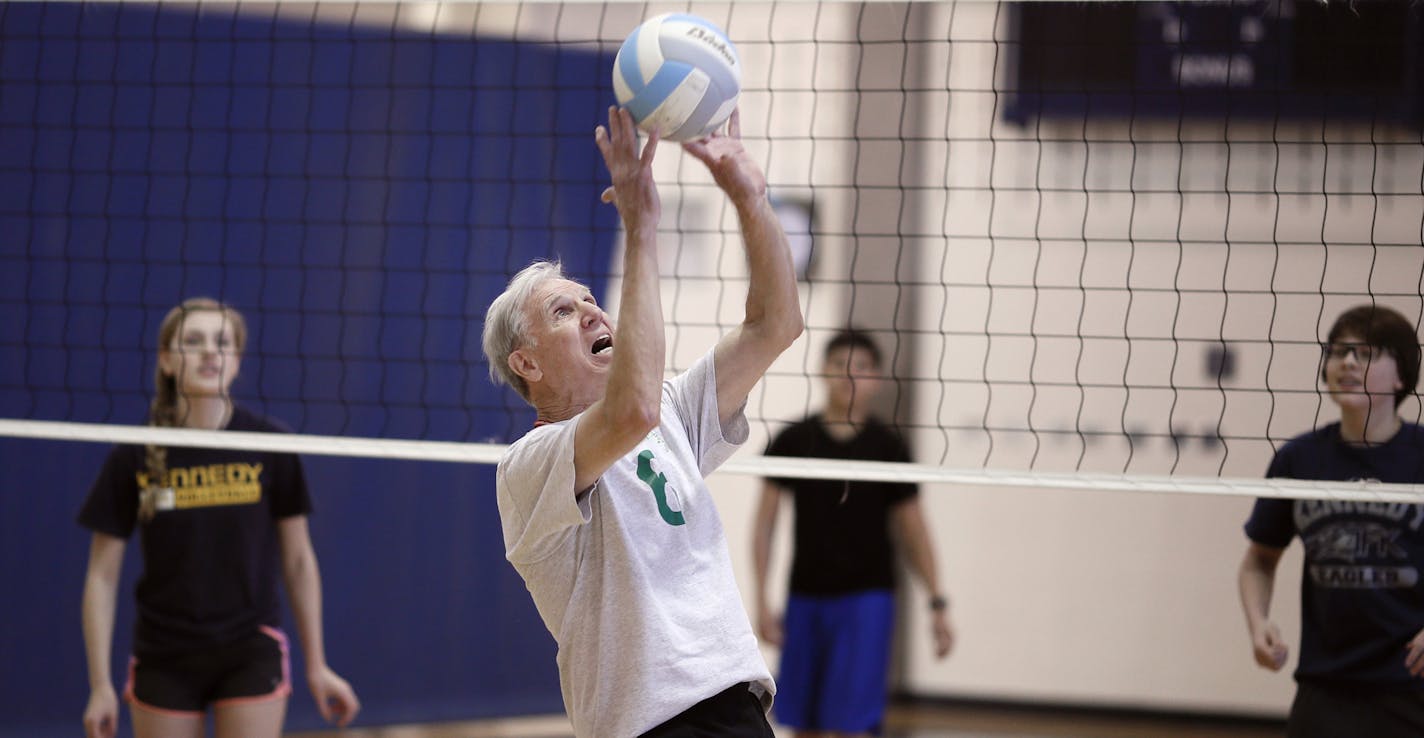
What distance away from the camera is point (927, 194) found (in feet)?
25.6

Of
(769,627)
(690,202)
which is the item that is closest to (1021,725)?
(769,627)

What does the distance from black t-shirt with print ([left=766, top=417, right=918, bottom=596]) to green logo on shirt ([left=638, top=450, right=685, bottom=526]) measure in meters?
2.62

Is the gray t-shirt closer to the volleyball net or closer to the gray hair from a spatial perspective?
the gray hair

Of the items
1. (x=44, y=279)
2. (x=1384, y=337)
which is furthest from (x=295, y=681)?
(x=1384, y=337)

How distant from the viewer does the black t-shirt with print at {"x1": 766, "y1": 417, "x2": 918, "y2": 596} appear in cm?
535

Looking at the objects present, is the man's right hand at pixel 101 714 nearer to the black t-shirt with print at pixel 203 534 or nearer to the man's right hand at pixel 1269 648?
the black t-shirt with print at pixel 203 534

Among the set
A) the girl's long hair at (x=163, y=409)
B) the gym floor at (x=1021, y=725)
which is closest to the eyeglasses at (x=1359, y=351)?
the girl's long hair at (x=163, y=409)

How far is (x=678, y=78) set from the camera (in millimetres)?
2883

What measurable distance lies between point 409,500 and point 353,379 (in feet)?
1.99

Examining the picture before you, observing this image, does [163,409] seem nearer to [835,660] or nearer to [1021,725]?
[835,660]

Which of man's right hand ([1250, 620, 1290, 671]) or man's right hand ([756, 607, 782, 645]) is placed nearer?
man's right hand ([1250, 620, 1290, 671])

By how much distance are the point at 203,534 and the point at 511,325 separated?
77.8 inches

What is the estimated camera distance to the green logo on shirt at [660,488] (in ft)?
8.73

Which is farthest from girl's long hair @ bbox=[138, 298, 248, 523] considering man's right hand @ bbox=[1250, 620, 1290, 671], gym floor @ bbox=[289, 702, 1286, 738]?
man's right hand @ bbox=[1250, 620, 1290, 671]
